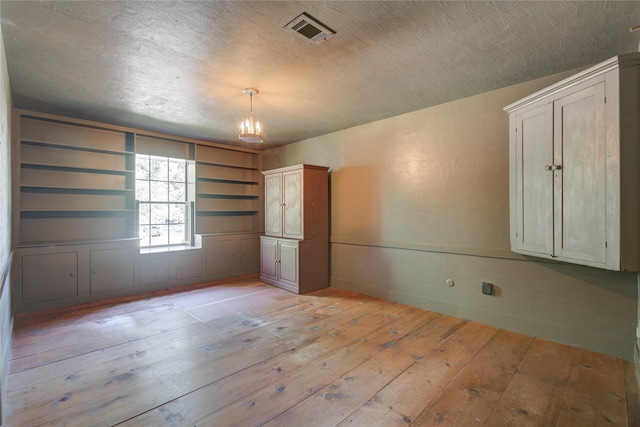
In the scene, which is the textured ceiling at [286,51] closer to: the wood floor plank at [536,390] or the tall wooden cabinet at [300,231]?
the tall wooden cabinet at [300,231]

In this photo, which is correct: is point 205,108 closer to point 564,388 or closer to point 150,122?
point 150,122

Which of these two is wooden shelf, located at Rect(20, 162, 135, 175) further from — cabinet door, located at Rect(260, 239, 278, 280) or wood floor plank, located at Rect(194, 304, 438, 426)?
wood floor plank, located at Rect(194, 304, 438, 426)

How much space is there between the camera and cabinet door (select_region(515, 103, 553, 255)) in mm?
2551

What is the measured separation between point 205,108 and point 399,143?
8.37 feet

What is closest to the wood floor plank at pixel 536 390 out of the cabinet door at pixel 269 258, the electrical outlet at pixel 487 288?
the electrical outlet at pixel 487 288

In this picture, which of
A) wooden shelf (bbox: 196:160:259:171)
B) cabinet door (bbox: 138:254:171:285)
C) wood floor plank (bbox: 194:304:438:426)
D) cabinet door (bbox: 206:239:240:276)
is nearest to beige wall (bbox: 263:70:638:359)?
wood floor plank (bbox: 194:304:438:426)

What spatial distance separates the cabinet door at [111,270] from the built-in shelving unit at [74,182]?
40cm

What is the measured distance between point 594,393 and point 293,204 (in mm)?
3807

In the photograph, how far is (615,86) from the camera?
82.2 inches

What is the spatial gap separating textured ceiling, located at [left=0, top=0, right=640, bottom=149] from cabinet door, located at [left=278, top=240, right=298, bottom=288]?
2.08 m

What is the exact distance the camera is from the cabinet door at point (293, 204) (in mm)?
4623

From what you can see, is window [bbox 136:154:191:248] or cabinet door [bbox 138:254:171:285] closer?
cabinet door [bbox 138:254:171:285]

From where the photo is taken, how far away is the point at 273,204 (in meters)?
5.16

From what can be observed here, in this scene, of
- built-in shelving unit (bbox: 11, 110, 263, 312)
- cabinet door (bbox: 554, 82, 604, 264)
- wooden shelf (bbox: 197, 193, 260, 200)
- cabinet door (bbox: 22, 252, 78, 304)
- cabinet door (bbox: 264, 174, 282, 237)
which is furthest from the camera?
wooden shelf (bbox: 197, 193, 260, 200)
